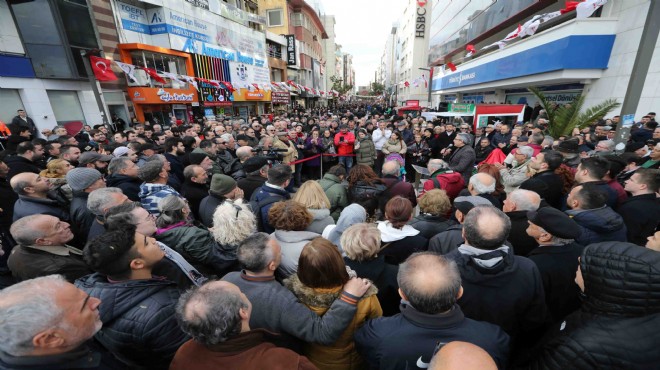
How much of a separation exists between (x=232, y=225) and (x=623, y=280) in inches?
97.6

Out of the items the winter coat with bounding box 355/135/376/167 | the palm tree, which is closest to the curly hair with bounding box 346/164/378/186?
the winter coat with bounding box 355/135/376/167

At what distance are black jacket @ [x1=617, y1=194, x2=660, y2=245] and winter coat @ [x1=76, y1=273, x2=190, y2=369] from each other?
4.39 metres

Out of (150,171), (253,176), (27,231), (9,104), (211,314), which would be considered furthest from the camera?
(9,104)

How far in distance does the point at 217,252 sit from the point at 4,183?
12.6 ft

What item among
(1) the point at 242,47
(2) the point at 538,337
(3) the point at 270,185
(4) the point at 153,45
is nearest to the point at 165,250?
(3) the point at 270,185

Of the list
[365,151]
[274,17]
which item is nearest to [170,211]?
[365,151]

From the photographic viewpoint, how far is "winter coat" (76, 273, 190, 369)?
1.51 metres

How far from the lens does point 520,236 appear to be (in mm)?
2535

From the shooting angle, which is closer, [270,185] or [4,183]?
[270,185]

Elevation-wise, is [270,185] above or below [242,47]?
below

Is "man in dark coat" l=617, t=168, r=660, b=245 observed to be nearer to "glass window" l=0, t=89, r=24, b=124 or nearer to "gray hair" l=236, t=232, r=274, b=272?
"gray hair" l=236, t=232, r=274, b=272

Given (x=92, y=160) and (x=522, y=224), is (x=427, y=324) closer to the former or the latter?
(x=522, y=224)

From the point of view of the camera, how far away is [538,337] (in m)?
2.03

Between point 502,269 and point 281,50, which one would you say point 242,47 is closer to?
point 281,50
